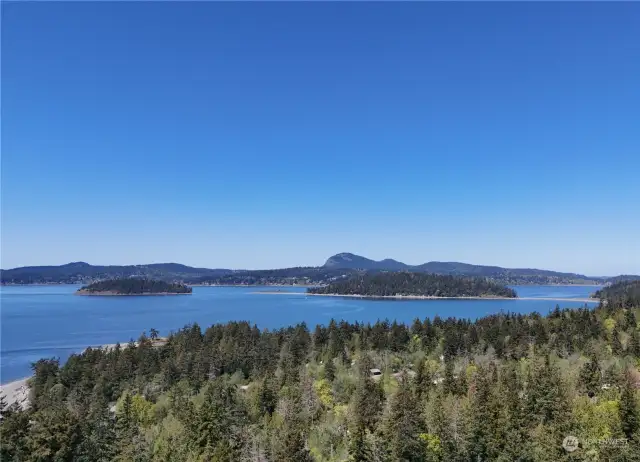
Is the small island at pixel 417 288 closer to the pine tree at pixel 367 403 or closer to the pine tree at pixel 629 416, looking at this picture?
the pine tree at pixel 367 403

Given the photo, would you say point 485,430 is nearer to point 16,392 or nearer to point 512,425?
point 512,425

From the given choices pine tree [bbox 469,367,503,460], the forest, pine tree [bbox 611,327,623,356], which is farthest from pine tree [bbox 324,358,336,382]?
pine tree [bbox 611,327,623,356]

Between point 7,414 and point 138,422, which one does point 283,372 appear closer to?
point 138,422

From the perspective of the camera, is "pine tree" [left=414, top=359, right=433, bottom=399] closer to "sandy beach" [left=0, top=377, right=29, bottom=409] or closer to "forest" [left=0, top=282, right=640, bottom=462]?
"forest" [left=0, top=282, right=640, bottom=462]

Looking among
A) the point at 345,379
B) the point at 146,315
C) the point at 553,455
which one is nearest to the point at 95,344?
the point at 146,315

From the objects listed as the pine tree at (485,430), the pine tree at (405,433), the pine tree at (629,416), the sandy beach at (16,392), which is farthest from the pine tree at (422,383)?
the sandy beach at (16,392)

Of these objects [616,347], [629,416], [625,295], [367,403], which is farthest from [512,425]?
[625,295]

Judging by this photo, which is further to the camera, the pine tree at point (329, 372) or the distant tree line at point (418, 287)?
the distant tree line at point (418, 287)
